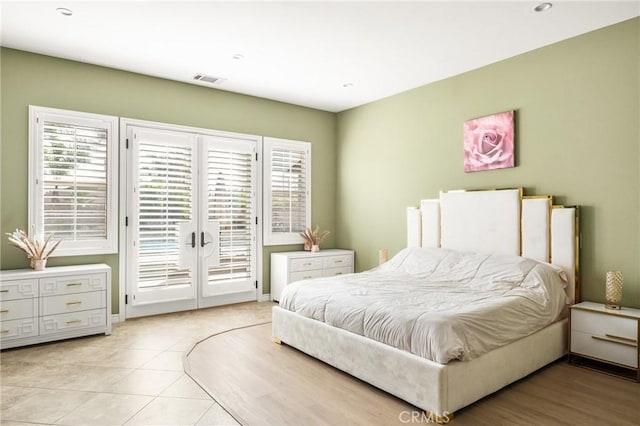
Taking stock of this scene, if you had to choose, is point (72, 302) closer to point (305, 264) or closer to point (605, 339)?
point (305, 264)

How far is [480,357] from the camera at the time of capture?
8.23 feet

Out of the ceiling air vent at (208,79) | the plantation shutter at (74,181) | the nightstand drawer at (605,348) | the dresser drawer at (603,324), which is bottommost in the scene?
the nightstand drawer at (605,348)

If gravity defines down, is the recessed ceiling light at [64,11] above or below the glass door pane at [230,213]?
above

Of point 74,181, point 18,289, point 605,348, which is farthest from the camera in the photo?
point 74,181

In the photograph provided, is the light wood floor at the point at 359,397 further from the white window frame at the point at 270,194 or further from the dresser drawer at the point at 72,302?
the white window frame at the point at 270,194

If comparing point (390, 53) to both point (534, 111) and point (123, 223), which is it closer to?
point (534, 111)

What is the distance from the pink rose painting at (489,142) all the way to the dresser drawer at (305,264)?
2280mm

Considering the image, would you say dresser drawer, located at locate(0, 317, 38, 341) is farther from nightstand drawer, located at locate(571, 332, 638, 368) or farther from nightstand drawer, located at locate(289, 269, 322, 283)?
nightstand drawer, located at locate(571, 332, 638, 368)

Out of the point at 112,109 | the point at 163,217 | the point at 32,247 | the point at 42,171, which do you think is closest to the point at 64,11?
the point at 112,109

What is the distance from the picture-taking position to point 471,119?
14.5 feet

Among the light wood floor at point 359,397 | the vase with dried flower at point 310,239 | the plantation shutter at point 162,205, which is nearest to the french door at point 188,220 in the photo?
the plantation shutter at point 162,205

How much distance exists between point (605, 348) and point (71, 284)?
182 inches

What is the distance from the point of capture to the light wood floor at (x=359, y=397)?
7.73ft

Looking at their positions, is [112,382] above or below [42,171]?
below
